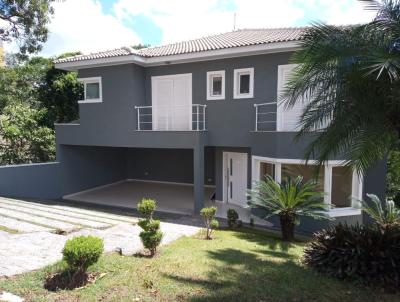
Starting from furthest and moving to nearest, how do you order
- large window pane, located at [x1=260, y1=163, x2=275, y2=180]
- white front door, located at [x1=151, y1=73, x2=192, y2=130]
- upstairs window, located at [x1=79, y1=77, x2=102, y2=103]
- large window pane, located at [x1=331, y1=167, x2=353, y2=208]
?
1. upstairs window, located at [x1=79, y1=77, x2=102, y2=103]
2. white front door, located at [x1=151, y1=73, x2=192, y2=130]
3. large window pane, located at [x1=260, y1=163, x2=275, y2=180]
4. large window pane, located at [x1=331, y1=167, x2=353, y2=208]

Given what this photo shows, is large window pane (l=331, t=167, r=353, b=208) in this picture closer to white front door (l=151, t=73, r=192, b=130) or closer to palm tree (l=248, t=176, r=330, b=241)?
palm tree (l=248, t=176, r=330, b=241)

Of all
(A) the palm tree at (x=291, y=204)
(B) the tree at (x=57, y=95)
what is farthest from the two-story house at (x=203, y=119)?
(B) the tree at (x=57, y=95)

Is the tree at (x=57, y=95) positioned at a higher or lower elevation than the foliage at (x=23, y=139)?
higher

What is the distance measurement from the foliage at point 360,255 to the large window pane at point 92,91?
486 inches

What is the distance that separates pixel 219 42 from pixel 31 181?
34.4 ft

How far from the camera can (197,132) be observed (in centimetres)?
1323

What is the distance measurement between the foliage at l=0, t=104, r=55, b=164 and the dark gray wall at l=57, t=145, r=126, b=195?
1609 millimetres

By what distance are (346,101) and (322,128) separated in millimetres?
974

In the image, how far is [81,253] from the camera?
5211mm

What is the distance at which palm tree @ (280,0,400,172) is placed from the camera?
576 centimetres

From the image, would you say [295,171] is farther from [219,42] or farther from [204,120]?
[219,42]

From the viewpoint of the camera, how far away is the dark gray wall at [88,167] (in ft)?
56.3

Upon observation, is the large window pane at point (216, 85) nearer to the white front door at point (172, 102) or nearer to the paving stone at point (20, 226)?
the white front door at point (172, 102)

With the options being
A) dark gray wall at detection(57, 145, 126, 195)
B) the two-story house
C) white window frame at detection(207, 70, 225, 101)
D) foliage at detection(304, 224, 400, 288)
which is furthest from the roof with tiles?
foliage at detection(304, 224, 400, 288)
